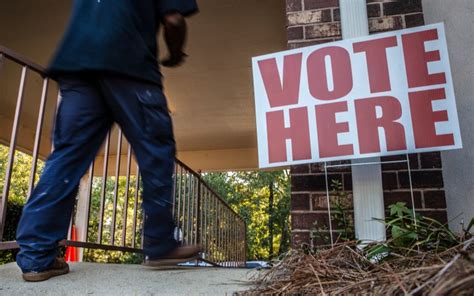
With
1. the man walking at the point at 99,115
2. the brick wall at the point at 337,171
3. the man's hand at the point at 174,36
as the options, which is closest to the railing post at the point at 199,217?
the brick wall at the point at 337,171

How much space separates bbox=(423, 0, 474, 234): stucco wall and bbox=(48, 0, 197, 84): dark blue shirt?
1.40m

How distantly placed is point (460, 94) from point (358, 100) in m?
0.67

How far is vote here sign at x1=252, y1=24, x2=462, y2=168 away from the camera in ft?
5.47

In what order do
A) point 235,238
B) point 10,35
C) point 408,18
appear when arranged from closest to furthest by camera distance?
point 408,18 < point 10,35 < point 235,238

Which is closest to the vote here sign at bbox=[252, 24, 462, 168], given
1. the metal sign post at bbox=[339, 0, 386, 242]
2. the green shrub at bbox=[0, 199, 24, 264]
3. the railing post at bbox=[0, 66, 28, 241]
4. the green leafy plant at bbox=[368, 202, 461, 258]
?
the metal sign post at bbox=[339, 0, 386, 242]

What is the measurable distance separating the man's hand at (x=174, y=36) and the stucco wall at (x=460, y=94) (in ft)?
4.38

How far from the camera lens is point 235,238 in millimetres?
6293

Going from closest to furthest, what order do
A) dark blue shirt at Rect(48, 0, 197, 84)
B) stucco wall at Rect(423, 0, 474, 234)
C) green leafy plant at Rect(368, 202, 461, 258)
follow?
1. green leafy plant at Rect(368, 202, 461, 258)
2. dark blue shirt at Rect(48, 0, 197, 84)
3. stucco wall at Rect(423, 0, 474, 234)

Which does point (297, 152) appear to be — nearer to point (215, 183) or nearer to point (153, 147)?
point (153, 147)

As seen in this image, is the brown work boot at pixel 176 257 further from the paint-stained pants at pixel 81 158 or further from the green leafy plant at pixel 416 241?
the green leafy plant at pixel 416 241

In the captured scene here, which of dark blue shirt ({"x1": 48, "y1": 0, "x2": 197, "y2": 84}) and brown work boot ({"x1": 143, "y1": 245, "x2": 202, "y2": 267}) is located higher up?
dark blue shirt ({"x1": 48, "y1": 0, "x2": 197, "y2": 84})

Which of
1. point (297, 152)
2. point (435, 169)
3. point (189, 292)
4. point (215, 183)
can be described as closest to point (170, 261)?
point (189, 292)

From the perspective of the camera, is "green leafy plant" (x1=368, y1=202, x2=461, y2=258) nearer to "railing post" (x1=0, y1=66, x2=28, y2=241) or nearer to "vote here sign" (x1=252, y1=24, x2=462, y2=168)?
"vote here sign" (x1=252, y1=24, x2=462, y2=168)

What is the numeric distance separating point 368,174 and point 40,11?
145 inches
